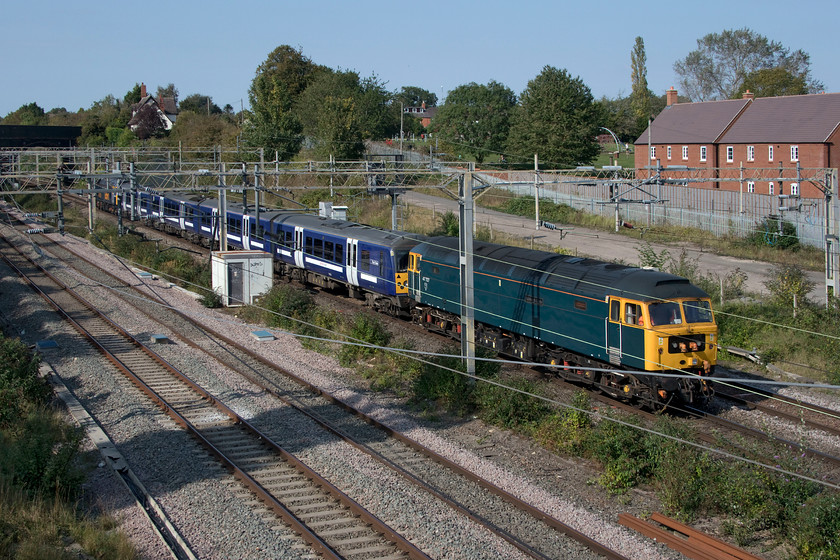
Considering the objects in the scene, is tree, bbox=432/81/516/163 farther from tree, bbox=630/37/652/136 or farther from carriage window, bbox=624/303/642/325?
carriage window, bbox=624/303/642/325

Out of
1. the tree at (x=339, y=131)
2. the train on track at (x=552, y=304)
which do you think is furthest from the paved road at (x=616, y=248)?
the train on track at (x=552, y=304)

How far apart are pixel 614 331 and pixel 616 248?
23075 mm

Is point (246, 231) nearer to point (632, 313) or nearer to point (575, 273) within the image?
point (575, 273)

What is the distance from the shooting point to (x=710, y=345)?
1490cm

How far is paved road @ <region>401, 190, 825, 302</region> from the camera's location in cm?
3055

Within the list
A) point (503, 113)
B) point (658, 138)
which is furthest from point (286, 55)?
point (658, 138)

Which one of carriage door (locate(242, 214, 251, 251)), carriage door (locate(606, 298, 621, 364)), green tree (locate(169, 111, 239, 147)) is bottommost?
carriage door (locate(606, 298, 621, 364))

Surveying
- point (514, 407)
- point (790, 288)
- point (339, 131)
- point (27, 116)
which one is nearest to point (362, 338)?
point (514, 407)

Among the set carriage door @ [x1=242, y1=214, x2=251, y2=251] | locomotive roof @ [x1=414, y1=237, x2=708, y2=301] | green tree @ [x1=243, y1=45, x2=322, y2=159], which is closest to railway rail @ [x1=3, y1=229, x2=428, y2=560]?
locomotive roof @ [x1=414, y1=237, x2=708, y2=301]

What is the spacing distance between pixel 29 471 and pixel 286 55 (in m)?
76.7

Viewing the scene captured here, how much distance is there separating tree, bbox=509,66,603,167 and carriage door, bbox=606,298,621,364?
42744mm

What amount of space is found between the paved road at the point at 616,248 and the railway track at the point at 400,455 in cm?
1678

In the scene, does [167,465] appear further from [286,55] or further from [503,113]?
[286,55]

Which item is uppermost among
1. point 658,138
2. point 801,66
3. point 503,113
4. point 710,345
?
point 801,66
